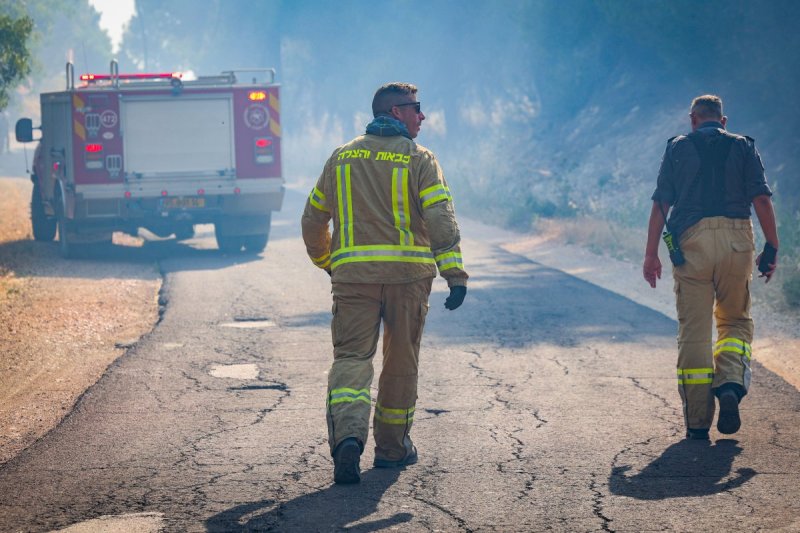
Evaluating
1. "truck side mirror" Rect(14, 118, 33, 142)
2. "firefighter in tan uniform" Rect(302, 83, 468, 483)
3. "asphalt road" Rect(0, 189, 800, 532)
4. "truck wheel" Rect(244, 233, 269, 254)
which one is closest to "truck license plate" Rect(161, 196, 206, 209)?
"truck wheel" Rect(244, 233, 269, 254)

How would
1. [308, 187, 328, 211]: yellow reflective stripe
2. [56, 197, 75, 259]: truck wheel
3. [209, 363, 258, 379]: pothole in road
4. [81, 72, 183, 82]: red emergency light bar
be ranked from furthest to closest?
[56, 197, 75, 259]: truck wheel < [81, 72, 183, 82]: red emergency light bar < [209, 363, 258, 379]: pothole in road < [308, 187, 328, 211]: yellow reflective stripe

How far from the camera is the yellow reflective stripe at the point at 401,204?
17.4 ft

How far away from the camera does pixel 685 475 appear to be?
17.0 ft

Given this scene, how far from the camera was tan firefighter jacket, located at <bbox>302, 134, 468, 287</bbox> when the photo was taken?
5266mm

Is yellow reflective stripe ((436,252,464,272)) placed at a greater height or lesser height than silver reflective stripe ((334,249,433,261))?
lesser

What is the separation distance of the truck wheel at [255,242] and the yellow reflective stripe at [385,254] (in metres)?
11.5

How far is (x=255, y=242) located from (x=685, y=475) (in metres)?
12.3

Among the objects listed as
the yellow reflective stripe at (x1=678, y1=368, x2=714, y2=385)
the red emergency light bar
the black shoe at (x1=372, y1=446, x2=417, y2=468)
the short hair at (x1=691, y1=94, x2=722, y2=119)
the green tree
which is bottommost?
the black shoe at (x1=372, y1=446, x2=417, y2=468)

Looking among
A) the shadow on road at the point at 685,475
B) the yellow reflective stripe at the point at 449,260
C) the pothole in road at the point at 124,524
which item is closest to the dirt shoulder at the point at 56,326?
the pothole in road at the point at 124,524

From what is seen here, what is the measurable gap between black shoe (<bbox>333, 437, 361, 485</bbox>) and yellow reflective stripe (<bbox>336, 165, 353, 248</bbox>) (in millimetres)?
967

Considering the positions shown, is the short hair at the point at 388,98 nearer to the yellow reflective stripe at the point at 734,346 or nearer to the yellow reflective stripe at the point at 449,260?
the yellow reflective stripe at the point at 449,260

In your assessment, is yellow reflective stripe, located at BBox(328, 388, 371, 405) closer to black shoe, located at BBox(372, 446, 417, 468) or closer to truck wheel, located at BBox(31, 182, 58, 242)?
black shoe, located at BBox(372, 446, 417, 468)

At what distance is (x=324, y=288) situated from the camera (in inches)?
505

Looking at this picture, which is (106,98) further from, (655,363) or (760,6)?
(760,6)
